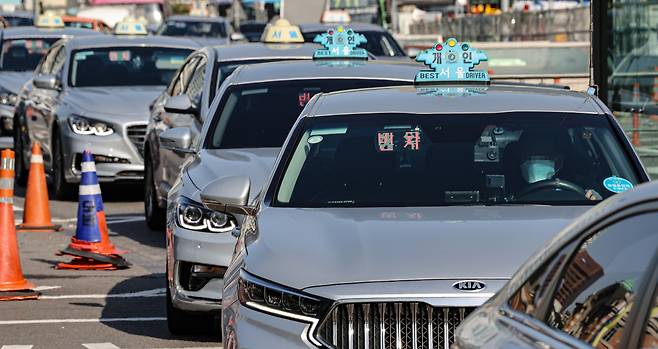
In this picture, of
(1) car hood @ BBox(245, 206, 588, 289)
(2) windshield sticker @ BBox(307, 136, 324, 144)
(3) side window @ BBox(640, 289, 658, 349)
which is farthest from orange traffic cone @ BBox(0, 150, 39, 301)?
(3) side window @ BBox(640, 289, 658, 349)

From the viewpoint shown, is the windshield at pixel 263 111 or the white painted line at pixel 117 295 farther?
the white painted line at pixel 117 295

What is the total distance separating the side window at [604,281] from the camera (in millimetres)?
3736

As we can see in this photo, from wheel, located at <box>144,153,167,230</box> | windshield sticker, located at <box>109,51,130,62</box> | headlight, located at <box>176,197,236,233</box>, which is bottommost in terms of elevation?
wheel, located at <box>144,153,167,230</box>

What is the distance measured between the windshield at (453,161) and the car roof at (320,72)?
356 cm

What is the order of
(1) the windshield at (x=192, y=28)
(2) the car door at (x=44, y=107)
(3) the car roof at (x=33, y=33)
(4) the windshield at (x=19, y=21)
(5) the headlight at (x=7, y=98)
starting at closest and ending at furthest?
(2) the car door at (x=44, y=107) < (5) the headlight at (x=7, y=98) < (3) the car roof at (x=33, y=33) < (1) the windshield at (x=192, y=28) < (4) the windshield at (x=19, y=21)

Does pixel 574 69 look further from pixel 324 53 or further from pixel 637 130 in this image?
pixel 324 53

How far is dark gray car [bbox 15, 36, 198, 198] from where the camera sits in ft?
56.9

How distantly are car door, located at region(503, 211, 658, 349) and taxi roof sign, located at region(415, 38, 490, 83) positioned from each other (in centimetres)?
455

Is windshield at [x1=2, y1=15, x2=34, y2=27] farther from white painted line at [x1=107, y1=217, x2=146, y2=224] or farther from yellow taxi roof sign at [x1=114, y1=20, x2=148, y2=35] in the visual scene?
white painted line at [x1=107, y1=217, x2=146, y2=224]

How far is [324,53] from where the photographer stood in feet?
40.2

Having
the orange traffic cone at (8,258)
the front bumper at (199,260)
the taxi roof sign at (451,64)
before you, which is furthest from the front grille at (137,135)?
the taxi roof sign at (451,64)

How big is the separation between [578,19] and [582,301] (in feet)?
121

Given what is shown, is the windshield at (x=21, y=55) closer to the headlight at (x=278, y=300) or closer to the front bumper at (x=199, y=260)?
the front bumper at (x=199, y=260)

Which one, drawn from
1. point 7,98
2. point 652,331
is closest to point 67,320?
point 652,331
